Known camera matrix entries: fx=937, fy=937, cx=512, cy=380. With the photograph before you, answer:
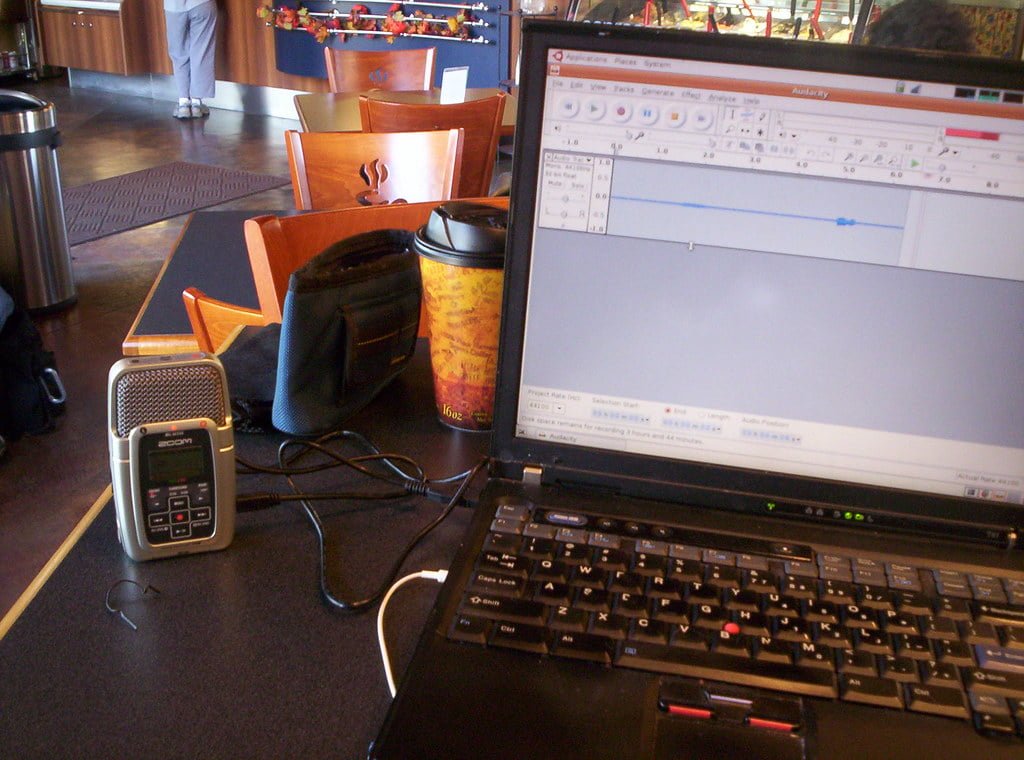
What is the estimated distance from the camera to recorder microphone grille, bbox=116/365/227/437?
0.68 metres

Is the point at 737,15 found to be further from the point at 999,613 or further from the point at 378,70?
the point at 999,613

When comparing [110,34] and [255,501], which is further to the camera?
[110,34]

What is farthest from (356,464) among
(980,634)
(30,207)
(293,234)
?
(30,207)

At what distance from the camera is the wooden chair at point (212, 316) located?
141cm

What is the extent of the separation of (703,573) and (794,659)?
0.09 m

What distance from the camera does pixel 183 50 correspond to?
6.42 meters

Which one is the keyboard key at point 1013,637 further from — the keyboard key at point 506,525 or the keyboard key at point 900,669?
the keyboard key at point 506,525

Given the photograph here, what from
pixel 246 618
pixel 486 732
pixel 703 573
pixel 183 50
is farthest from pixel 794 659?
pixel 183 50

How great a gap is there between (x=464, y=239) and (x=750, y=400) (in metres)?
0.30

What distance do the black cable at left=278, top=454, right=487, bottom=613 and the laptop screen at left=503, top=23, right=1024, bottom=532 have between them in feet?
0.34

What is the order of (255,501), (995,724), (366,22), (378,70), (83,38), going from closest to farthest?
(995,724) → (255,501) → (378,70) → (366,22) → (83,38)

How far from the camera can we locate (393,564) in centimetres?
72

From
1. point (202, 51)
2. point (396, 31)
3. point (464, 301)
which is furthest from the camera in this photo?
point (202, 51)

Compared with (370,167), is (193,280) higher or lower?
lower
